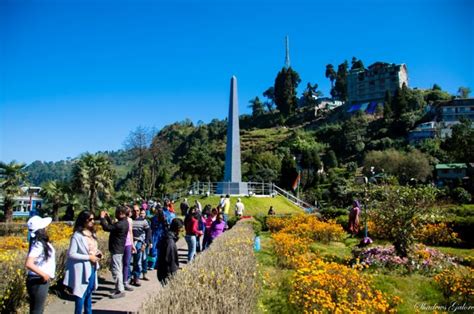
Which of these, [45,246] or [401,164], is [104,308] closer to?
[45,246]

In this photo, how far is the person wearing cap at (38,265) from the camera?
473 centimetres

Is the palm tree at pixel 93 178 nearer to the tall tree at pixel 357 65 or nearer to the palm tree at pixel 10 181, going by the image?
the palm tree at pixel 10 181

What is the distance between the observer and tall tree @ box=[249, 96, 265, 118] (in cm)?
12056

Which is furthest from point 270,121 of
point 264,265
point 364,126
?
point 264,265

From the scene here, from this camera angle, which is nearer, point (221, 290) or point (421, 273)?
point (221, 290)

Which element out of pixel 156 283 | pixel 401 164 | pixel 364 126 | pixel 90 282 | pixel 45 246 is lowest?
pixel 156 283

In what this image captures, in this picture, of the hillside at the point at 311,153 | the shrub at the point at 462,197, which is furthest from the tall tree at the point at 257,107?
the shrub at the point at 462,197

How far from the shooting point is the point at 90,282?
5586 mm

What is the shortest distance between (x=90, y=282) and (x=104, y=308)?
1.39 meters

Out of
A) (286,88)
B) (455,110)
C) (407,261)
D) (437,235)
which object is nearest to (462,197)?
(437,235)

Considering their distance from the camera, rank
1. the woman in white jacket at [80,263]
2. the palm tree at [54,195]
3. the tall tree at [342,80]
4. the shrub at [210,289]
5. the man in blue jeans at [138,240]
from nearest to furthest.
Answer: the shrub at [210,289] < the woman in white jacket at [80,263] < the man in blue jeans at [138,240] < the palm tree at [54,195] < the tall tree at [342,80]

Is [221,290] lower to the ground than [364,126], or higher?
lower

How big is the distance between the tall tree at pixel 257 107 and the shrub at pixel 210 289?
116 meters

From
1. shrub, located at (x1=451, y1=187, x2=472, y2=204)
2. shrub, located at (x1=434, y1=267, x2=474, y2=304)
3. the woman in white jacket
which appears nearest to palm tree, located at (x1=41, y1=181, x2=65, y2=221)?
the woman in white jacket
